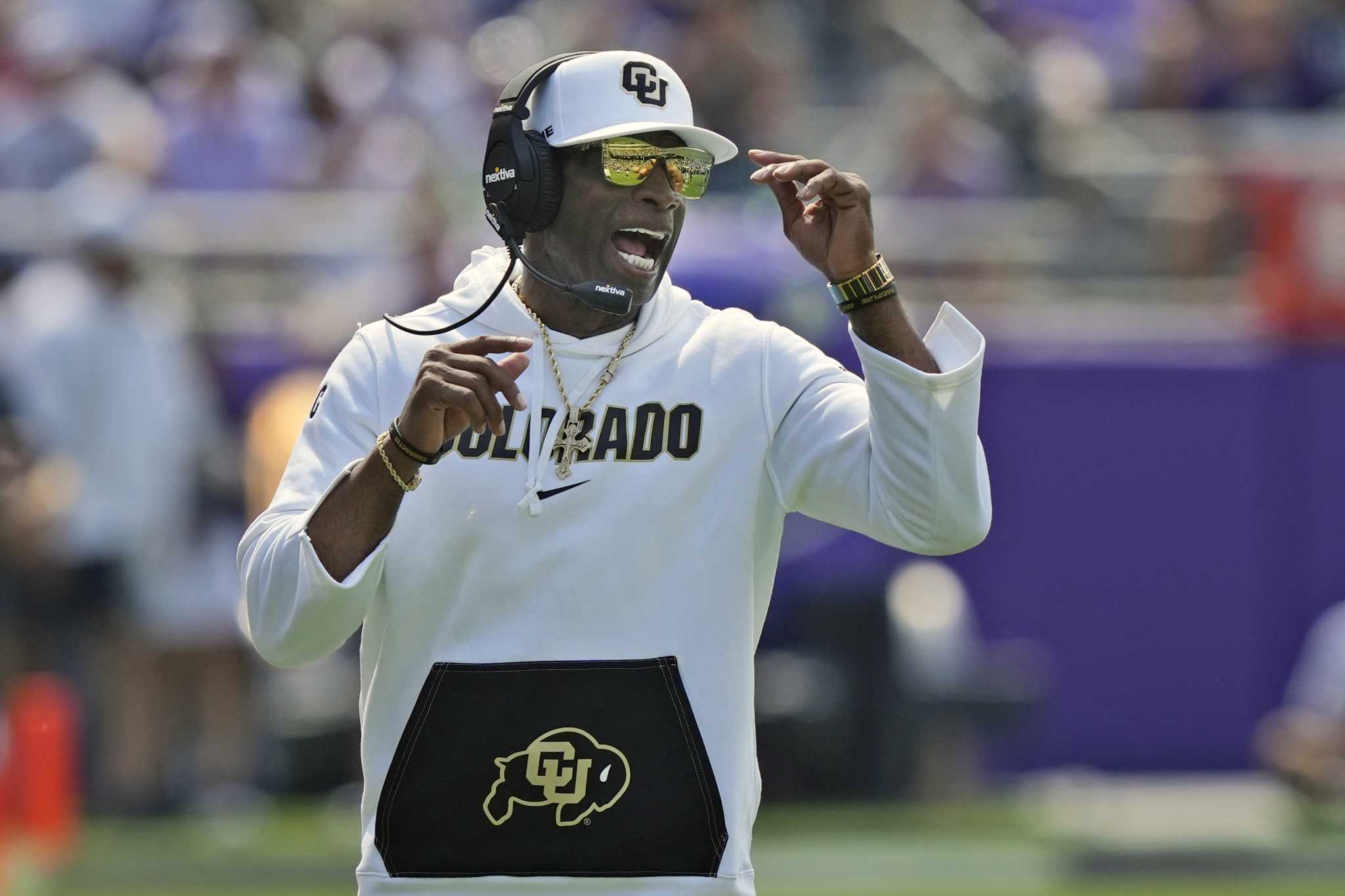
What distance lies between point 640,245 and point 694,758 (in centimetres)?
80

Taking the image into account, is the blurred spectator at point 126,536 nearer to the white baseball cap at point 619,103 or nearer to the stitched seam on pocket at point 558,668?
the white baseball cap at point 619,103

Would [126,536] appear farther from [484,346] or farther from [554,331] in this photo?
[484,346]

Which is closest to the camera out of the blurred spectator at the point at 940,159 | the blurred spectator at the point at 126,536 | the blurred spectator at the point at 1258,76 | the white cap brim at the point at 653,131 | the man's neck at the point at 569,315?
the white cap brim at the point at 653,131

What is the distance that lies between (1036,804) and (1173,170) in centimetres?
349

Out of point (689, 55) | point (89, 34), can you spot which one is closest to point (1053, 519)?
point (689, 55)

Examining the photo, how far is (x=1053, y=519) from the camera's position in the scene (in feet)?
37.0

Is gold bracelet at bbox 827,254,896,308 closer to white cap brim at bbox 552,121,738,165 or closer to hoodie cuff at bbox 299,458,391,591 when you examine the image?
white cap brim at bbox 552,121,738,165

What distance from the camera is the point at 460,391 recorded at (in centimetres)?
335

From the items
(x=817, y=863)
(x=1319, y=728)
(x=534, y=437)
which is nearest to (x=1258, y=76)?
(x=1319, y=728)

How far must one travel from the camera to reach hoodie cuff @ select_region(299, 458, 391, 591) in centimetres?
346

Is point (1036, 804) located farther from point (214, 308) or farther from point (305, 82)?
point (305, 82)

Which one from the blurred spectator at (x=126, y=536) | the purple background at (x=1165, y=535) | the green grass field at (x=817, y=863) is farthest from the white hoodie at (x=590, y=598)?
the purple background at (x=1165, y=535)

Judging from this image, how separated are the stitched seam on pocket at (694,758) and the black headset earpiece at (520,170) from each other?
0.75 meters

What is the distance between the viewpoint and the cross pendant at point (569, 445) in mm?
3676
